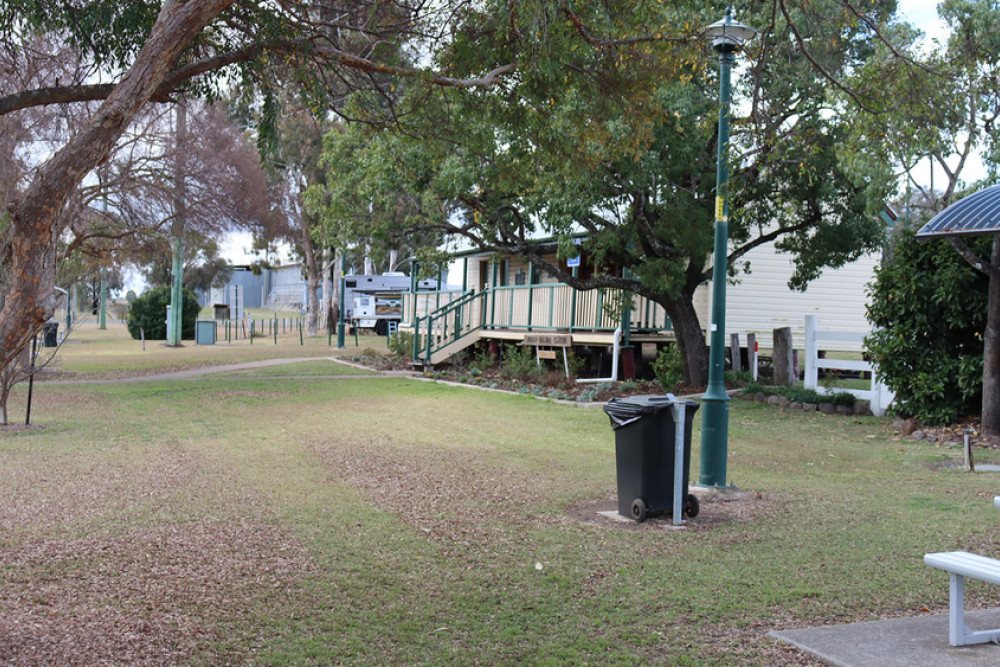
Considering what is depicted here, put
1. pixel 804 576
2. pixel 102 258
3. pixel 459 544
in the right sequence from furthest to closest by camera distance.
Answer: pixel 102 258 → pixel 459 544 → pixel 804 576

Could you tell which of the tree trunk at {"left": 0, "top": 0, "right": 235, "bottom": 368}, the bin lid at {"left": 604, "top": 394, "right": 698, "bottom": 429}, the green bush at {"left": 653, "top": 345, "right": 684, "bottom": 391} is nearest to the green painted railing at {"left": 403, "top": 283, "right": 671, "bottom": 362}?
the green bush at {"left": 653, "top": 345, "right": 684, "bottom": 391}

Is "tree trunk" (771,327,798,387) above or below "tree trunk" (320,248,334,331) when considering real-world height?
below

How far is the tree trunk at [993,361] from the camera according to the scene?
1199 cm

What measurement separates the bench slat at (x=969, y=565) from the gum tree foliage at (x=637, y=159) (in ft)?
17.4

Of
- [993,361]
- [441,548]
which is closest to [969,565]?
[441,548]

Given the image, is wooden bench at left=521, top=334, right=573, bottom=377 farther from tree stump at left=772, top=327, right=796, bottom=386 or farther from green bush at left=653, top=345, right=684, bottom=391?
tree stump at left=772, top=327, right=796, bottom=386

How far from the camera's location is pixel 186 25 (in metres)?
5.46

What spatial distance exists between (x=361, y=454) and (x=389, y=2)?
511 cm

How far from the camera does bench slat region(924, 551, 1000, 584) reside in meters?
4.27

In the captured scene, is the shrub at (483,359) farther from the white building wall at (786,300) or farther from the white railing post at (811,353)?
the white railing post at (811,353)

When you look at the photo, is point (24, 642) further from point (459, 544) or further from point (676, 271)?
point (676, 271)

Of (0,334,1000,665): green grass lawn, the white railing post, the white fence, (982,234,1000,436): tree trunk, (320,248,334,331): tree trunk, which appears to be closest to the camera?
(0,334,1000,665): green grass lawn

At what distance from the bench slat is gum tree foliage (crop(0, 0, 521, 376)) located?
476 cm

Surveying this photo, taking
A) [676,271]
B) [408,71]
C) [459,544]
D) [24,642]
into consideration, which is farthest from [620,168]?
[24,642]
